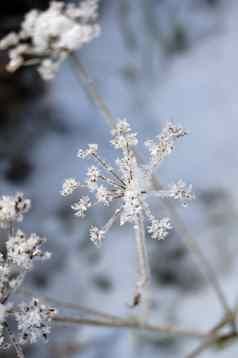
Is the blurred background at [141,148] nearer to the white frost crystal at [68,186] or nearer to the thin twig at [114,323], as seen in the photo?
the thin twig at [114,323]

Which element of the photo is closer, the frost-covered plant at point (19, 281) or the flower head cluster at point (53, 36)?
the frost-covered plant at point (19, 281)

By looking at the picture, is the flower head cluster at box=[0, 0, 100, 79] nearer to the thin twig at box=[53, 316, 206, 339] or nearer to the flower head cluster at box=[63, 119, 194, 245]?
the flower head cluster at box=[63, 119, 194, 245]

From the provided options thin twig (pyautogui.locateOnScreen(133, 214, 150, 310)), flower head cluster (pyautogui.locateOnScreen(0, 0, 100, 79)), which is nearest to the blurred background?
flower head cluster (pyautogui.locateOnScreen(0, 0, 100, 79))

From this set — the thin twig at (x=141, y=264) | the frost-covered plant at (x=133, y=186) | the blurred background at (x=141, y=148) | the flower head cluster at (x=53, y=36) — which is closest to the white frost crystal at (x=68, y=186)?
the frost-covered plant at (x=133, y=186)

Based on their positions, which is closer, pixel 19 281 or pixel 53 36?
pixel 19 281

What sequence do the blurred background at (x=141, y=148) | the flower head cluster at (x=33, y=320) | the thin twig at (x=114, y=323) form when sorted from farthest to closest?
the blurred background at (x=141, y=148)
the thin twig at (x=114, y=323)
the flower head cluster at (x=33, y=320)

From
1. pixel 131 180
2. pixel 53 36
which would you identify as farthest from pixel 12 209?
pixel 53 36

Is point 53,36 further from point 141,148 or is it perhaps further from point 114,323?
point 141,148
